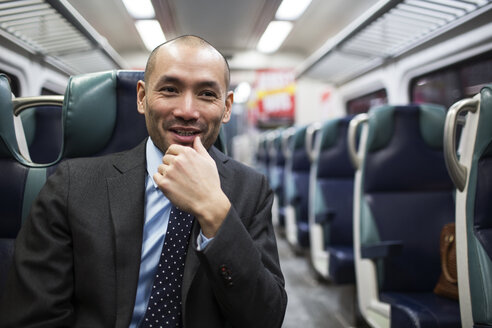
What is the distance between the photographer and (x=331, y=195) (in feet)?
9.86

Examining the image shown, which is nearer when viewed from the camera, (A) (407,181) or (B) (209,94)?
(B) (209,94)

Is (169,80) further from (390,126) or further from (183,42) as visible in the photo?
(390,126)

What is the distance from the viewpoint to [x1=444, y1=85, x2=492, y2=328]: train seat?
1.20 m

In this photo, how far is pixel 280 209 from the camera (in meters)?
5.20

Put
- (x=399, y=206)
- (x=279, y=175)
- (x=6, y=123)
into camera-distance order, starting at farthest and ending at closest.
Answer: (x=279, y=175) → (x=399, y=206) → (x=6, y=123)

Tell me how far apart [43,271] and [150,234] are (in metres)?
0.28

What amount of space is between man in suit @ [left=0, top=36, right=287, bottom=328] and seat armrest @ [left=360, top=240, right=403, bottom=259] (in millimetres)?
957

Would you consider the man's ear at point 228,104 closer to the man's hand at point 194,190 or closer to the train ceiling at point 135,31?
the train ceiling at point 135,31

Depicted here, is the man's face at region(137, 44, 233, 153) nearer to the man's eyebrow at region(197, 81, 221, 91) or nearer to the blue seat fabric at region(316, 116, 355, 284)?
the man's eyebrow at region(197, 81, 221, 91)

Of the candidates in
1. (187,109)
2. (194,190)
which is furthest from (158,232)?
(187,109)

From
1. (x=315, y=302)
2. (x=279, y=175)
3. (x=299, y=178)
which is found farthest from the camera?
(x=279, y=175)

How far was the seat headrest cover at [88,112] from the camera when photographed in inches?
47.0

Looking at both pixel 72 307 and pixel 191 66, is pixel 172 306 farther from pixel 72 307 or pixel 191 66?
pixel 191 66

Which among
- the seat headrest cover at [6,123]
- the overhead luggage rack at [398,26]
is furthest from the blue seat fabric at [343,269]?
the seat headrest cover at [6,123]
